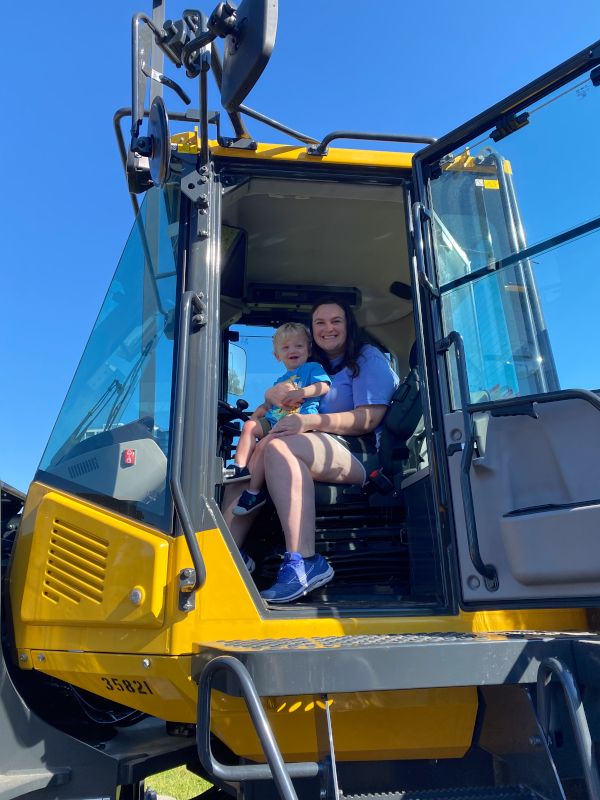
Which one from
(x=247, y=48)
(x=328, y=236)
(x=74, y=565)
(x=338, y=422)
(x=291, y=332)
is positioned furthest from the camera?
(x=328, y=236)

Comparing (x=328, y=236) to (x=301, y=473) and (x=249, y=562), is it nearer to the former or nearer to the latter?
(x=301, y=473)

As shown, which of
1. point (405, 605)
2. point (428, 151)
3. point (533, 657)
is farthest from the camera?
point (428, 151)

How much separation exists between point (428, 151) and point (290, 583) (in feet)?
5.51

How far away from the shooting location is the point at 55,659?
2213mm

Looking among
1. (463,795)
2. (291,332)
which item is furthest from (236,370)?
(463,795)

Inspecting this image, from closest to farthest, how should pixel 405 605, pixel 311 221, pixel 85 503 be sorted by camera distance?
1. pixel 405 605
2. pixel 85 503
3. pixel 311 221

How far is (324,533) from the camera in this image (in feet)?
8.91

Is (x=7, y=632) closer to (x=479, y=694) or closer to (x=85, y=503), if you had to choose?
(x=85, y=503)

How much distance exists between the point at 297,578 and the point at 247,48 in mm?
1671

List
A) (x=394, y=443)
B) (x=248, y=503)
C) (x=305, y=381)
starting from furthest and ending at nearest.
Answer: (x=305, y=381) → (x=394, y=443) → (x=248, y=503)

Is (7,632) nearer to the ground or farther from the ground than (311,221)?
nearer to the ground

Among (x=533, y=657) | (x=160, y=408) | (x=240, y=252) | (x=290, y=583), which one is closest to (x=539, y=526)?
(x=533, y=657)

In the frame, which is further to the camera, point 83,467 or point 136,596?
point 83,467

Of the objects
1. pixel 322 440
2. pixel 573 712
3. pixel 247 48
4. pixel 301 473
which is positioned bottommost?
pixel 573 712
